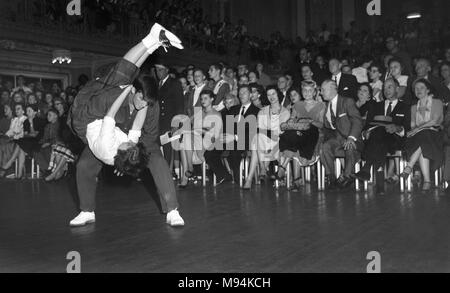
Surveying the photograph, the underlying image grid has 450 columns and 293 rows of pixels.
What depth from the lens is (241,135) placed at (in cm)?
735

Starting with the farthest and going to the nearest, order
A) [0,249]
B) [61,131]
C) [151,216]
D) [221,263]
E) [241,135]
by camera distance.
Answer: [61,131] → [241,135] → [151,216] → [0,249] → [221,263]

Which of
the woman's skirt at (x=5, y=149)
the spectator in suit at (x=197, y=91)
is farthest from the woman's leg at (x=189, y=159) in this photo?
the woman's skirt at (x=5, y=149)

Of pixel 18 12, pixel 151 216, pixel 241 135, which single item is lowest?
pixel 151 216

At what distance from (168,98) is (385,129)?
241 centimetres

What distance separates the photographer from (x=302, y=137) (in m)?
6.80

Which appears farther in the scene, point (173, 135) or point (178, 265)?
point (173, 135)

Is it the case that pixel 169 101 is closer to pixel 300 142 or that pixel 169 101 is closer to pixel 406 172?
pixel 300 142

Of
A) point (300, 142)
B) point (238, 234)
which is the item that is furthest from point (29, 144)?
point (238, 234)

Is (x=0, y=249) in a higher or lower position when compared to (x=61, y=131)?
lower

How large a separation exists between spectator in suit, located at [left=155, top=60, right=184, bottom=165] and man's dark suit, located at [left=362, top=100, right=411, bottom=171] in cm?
212

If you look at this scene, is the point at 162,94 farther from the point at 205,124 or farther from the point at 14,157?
the point at 14,157

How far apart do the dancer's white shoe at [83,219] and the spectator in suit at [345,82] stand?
3.75 metres

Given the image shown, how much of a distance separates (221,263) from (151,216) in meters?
1.90
